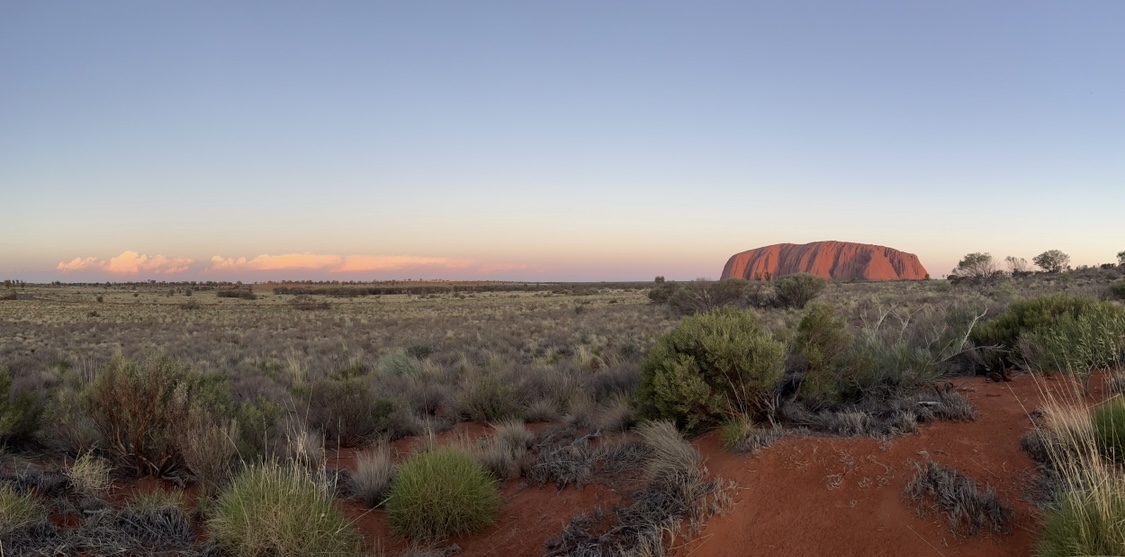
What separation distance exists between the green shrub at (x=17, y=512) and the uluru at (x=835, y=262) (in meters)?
108

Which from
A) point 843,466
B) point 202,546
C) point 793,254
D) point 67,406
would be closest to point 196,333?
point 67,406

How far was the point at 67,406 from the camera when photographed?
7223mm

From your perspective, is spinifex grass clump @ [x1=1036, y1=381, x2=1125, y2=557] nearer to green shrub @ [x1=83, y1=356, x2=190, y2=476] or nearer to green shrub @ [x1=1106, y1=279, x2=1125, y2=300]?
green shrub @ [x1=83, y1=356, x2=190, y2=476]

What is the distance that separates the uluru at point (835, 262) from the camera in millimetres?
115625

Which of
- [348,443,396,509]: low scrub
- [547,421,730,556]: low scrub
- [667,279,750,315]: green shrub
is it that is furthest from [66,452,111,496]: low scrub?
[667,279,750,315]: green shrub

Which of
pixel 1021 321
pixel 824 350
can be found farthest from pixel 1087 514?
pixel 1021 321

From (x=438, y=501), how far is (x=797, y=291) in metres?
24.5

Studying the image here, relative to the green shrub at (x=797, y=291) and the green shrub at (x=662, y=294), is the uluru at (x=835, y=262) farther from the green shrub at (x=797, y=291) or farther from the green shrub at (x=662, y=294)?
the green shrub at (x=797, y=291)

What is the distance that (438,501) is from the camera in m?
→ 5.20

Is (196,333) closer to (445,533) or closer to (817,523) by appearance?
(445,533)

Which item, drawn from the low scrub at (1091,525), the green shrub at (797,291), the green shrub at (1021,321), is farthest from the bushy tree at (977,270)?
the low scrub at (1091,525)

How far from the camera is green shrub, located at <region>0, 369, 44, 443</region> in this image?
6991 millimetres

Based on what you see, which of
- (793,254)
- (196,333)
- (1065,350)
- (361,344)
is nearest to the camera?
(1065,350)

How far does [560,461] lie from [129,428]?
4375mm
